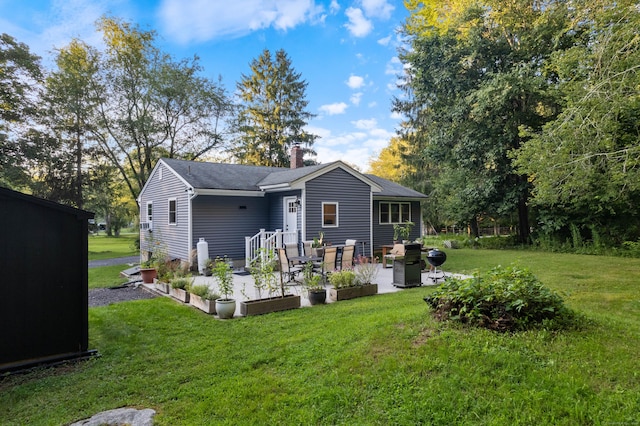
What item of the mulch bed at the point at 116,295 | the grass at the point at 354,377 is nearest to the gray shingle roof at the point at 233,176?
the mulch bed at the point at 116,295

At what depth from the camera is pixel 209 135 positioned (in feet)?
78.8

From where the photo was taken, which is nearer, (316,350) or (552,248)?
(316,350)

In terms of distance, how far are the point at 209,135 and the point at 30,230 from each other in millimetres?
21503

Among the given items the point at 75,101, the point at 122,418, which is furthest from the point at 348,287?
the point at 75,101

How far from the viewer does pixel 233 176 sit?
13.2 metres

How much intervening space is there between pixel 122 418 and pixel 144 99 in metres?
22.7

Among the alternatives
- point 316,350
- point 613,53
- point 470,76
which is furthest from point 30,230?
point 470,76

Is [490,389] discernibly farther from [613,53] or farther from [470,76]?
[470,76]

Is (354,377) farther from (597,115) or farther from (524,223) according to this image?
(524,223)

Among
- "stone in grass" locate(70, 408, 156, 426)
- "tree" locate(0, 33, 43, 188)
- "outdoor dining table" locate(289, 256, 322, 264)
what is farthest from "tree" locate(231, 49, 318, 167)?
"stone in grass" locate(70, 408, 156, 426)

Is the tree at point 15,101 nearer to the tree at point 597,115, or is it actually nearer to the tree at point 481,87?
the tree at point 481,87

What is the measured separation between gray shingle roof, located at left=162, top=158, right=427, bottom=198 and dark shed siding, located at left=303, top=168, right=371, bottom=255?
587 mm

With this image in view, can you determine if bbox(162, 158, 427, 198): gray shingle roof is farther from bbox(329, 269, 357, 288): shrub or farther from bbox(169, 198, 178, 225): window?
bbox(329, 269, 357, 288): shrub

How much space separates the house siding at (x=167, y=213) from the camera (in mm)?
11695
